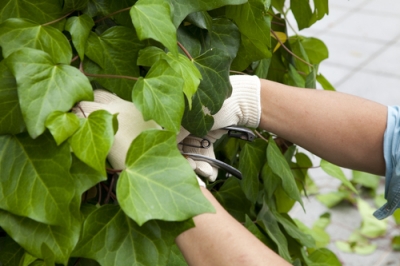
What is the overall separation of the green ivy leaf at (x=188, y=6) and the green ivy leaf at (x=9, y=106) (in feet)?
0.80

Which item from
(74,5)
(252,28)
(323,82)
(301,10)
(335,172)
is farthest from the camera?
(323,82)

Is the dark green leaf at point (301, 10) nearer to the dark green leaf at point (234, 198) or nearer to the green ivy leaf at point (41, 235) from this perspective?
the dark green leaf at point (234, 198)

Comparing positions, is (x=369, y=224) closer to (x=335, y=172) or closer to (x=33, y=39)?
(x=335, y=172)

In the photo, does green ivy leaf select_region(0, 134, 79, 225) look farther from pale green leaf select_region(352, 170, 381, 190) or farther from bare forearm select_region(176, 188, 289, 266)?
pale green leaf select_region(352, 170, 381, 190)

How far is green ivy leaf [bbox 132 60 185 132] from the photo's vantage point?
2.45ft

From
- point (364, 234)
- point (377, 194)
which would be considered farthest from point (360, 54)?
point (364, 234)

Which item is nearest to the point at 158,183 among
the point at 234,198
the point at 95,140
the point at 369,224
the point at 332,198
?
the point at 95,140

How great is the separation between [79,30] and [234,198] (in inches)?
20.7

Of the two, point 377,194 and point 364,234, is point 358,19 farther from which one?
point 364,234

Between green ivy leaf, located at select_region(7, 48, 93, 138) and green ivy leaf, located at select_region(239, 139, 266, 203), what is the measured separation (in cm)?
47

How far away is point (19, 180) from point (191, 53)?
332 millimetres

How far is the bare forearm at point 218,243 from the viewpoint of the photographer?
2.86ft

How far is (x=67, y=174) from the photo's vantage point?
70 cm

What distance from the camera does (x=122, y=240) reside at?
79cm
